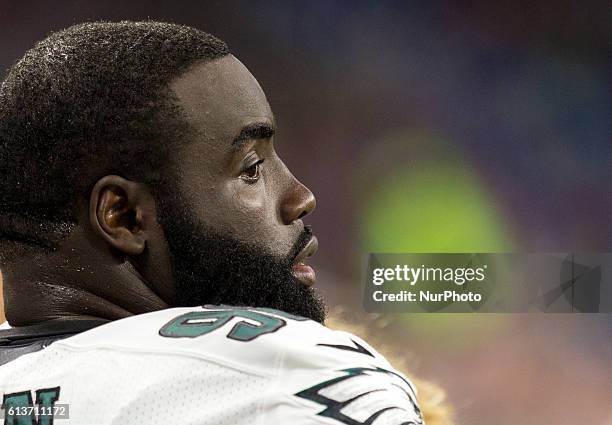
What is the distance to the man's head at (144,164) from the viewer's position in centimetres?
69

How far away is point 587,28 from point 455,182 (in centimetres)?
51

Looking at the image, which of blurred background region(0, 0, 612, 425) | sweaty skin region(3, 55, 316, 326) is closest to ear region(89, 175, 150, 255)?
sweaty skin region(3, 55, 316, 326)

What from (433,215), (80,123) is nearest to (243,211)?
(80,123)

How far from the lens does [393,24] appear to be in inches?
90.4

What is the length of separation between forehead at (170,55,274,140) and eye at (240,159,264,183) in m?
0.03

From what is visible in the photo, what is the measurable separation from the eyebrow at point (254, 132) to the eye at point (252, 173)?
0.07 feet

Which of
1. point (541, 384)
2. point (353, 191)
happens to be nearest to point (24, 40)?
point (353, 191)

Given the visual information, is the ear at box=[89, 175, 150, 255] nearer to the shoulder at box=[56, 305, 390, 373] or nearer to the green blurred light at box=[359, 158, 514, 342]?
the shoulder at box=[56, 305, 390, 373]

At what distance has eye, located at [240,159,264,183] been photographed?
728 mm

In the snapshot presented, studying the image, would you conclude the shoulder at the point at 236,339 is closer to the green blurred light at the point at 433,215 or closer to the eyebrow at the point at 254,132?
the eyebrow at the point at 254,132

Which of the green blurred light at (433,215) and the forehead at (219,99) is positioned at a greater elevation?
the green blurred light at (433,215)

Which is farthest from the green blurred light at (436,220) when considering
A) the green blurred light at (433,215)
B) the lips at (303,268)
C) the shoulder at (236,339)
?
the shoulder at (236,339)

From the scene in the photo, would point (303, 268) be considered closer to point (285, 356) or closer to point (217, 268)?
point (217, 268)

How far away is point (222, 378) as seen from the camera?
543mm
